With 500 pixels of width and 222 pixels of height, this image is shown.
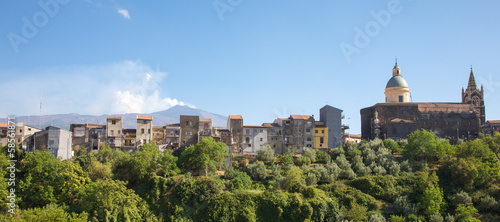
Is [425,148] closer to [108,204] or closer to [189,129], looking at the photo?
[189,129]

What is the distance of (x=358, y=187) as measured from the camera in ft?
170

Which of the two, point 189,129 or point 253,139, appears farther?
point 253,139

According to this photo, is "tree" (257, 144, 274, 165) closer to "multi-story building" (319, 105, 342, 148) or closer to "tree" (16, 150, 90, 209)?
"multi-story building" (319, 105, 342, 148)

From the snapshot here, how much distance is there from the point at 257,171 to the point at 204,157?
24.4ft

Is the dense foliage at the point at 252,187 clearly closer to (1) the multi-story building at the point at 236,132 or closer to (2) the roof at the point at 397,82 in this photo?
(1) the multi-story building at the point at 236,132

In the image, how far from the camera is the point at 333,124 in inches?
2921

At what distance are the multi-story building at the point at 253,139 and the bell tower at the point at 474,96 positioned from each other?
42.5 metres

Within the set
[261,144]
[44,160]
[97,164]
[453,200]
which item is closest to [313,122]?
[261,144]

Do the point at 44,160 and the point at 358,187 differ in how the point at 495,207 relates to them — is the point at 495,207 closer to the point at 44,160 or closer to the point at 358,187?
the point at 358,187

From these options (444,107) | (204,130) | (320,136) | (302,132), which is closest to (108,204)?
(204,130)

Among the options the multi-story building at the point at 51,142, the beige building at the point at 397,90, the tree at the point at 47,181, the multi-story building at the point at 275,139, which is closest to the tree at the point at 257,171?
the multi-story building at the point at 275,139

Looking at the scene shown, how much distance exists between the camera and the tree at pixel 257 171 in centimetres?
5500

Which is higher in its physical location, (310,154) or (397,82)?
(397,82)

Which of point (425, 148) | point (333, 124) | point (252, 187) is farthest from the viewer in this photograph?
point (333, 124)
